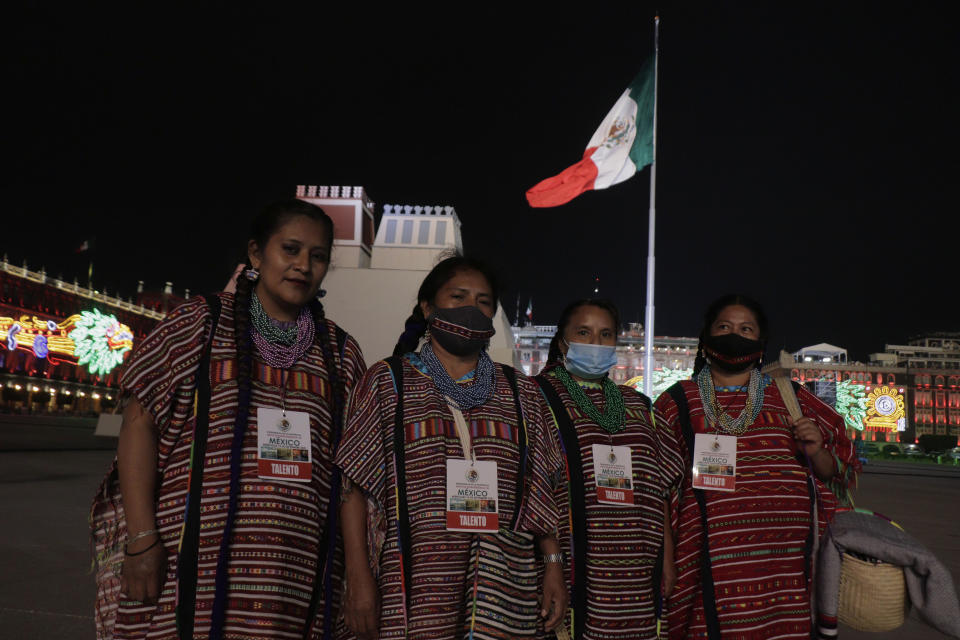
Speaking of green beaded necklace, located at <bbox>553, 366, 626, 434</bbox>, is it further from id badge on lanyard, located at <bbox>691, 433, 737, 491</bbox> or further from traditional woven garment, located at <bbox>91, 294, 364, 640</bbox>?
traditional woven garment, located at <bbox>91, 294, 364, 640</bbox>

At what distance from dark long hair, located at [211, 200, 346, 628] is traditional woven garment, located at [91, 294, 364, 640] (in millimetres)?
26

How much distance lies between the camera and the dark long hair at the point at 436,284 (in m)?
2.25

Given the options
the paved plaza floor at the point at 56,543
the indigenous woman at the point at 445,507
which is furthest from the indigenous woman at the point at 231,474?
the paved plaza floor at the point at 56,543

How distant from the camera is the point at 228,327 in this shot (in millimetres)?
1974

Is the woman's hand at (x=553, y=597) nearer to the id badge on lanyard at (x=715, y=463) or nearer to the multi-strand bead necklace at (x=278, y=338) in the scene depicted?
the id badge on lanyard at (x=715, y=463)

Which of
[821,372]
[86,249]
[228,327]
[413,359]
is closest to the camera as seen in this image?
[228,327]

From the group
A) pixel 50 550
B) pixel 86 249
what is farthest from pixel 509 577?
pixel 86 249

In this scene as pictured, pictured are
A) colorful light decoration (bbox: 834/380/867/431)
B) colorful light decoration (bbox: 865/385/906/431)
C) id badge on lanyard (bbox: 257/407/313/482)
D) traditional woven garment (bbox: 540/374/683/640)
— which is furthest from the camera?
colorful light decoration (bbox: 865/385/906/431)

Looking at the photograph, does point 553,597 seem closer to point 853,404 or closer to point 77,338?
point 77,338

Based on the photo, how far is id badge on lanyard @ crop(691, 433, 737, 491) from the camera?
2523 millimetres

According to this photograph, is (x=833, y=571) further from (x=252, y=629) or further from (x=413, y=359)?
(x=252, y=629)

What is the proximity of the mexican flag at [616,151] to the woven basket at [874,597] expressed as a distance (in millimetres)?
14156

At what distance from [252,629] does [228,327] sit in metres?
0.83

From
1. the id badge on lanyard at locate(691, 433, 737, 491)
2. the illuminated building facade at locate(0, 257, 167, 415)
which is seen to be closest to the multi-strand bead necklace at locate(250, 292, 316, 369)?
the id badge on lanyard at locate(691, 433, 737, 491)
